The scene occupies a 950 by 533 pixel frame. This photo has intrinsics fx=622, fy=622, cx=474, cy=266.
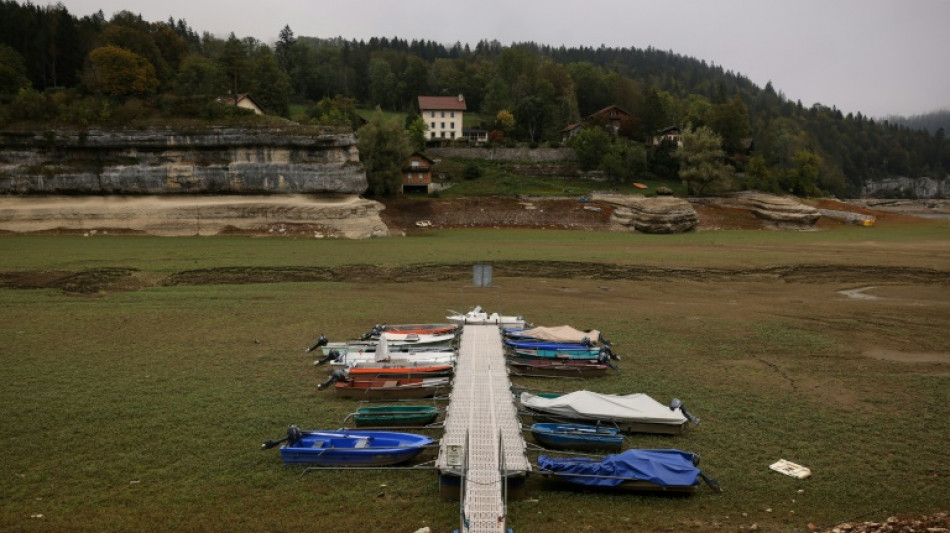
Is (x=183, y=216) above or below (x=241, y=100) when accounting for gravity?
below

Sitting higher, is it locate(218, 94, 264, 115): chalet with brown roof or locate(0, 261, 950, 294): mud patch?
locate(218, 94, 264, 115): chalet with brown roof

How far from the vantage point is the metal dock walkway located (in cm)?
1023

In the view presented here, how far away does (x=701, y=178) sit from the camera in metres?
69.0

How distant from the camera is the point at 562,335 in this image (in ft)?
68.0

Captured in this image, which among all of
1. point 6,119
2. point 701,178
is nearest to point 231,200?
point 6,119

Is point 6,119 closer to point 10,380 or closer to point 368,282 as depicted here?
point 368,282

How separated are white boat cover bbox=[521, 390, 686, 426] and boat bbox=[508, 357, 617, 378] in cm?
311

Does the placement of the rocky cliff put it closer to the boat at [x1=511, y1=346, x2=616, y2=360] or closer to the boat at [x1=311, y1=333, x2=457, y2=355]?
the boat at [x1=311, y1=333, x2=457, y2=355]

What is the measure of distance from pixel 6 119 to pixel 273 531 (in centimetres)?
6156

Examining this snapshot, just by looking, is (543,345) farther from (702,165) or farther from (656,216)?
(702,165)

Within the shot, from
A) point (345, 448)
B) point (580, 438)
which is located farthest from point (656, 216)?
point (345, 448)

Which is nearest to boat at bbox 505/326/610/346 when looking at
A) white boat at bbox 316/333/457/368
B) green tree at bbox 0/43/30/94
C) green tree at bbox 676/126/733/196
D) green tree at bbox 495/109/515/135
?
white boat at bbox 316/333/457/368

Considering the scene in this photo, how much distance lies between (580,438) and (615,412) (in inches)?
54.7

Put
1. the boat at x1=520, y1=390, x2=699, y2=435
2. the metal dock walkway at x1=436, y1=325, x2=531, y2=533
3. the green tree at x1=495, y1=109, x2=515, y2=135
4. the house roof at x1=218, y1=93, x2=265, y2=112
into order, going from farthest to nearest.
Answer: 1. the green tree at x1=495, y1=109, x2=515, y2=135
2. the house roof at x1=218, y1=93, x2=265, y2=112
3. the boat at x1=520, y1=390, x2=699, y2=435
4. the metal dock walkway at x1=436, y1=325, x2=531, y2=533
